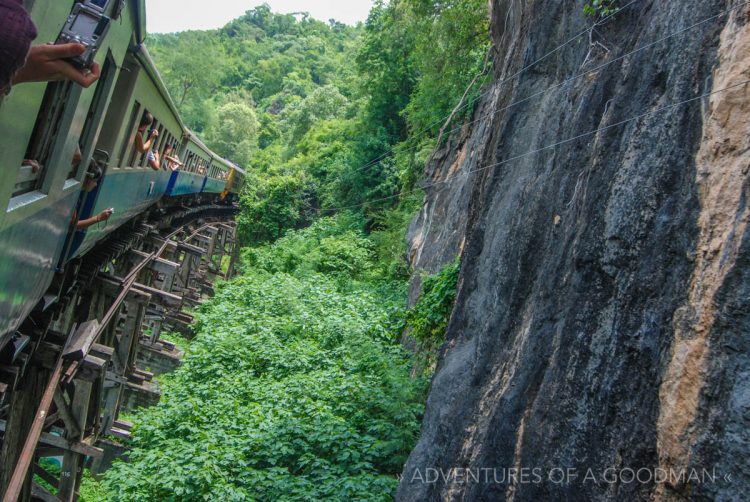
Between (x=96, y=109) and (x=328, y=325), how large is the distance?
843 cm

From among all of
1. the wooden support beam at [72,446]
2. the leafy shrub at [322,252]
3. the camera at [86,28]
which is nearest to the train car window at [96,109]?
the camera at [86,28]

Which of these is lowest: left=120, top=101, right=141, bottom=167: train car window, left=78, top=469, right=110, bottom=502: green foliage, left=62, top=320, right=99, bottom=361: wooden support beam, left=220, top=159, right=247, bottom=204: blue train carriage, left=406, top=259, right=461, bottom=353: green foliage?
left=78, top=469, right=110, bottom=502: green foliage

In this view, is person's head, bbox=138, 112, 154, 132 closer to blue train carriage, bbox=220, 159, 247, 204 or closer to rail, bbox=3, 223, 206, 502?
A: rail, bbox=3, 223, 206, 502

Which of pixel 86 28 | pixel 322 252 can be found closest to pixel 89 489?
pixel 86 28

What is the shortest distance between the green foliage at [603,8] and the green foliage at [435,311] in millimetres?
3435

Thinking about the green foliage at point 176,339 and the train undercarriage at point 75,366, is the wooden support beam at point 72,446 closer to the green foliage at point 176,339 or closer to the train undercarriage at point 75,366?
the train undercarriage at point 75,366

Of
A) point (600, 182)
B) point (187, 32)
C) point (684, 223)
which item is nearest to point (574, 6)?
point (600, 182)

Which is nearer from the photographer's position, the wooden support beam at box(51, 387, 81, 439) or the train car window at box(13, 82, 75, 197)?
the train car window at box(13, 82, 75, 197)

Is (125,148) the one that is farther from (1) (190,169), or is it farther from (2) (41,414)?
(1) (190,169)

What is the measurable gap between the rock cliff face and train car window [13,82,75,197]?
11.1ft

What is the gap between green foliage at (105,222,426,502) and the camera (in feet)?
23.8

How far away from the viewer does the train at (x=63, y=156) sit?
3.02 m

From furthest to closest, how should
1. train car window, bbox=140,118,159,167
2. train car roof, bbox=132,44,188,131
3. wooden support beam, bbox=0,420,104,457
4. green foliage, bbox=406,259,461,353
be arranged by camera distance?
train car window, bbox=140,118,159,167, green foliage, bbox=406,259,461,353, wooden support beam, bbox=0,420,104,457, train car roof, bbox=132,44,188,131

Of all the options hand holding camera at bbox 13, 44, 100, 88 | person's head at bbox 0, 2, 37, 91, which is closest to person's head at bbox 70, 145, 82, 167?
hand holding camera at bbox 13, 44, 100, 88
